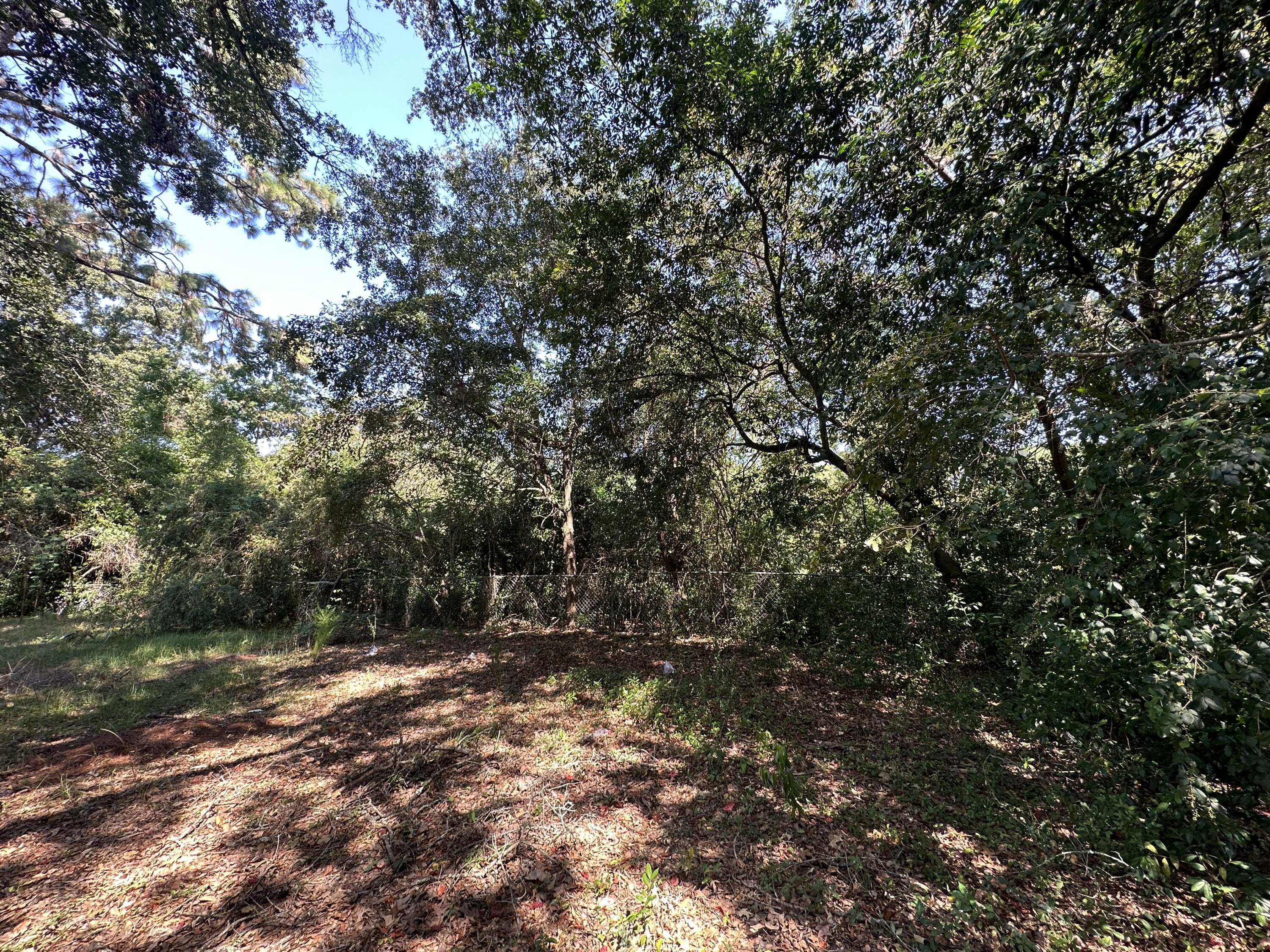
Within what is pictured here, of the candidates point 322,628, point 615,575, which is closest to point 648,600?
point 615,575

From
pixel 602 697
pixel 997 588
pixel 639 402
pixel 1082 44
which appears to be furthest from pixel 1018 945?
pixel 639 402

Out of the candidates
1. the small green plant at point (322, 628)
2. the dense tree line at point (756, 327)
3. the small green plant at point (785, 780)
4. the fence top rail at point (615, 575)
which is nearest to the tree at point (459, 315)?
the dense tree line at point (756, 327)

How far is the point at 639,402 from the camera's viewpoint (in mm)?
6863

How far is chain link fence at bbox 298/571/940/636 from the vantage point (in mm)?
5859

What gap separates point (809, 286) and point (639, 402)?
2805 mm

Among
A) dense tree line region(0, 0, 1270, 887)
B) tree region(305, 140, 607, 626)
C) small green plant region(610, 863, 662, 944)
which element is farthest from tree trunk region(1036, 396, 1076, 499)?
tree region(305, 140, 607, 626)

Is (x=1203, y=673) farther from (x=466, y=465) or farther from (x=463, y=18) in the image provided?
(x=466, y=465)

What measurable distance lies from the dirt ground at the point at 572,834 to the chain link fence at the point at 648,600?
129 cm

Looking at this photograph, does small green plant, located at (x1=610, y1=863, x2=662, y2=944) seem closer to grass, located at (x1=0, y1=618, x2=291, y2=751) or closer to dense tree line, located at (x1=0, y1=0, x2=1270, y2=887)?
dense tree line, located at (x1=0, y1=0, x2=1270, y2=887)

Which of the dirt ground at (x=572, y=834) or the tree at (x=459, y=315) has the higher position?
the tree at (x=459, y=315)

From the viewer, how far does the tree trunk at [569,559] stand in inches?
347

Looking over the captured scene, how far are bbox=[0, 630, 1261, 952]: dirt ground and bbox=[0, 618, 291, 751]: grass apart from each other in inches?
15.9

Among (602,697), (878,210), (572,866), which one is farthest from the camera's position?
(602,697)

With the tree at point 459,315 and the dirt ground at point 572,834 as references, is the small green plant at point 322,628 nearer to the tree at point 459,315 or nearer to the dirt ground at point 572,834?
the dirt ground at point 572,834
